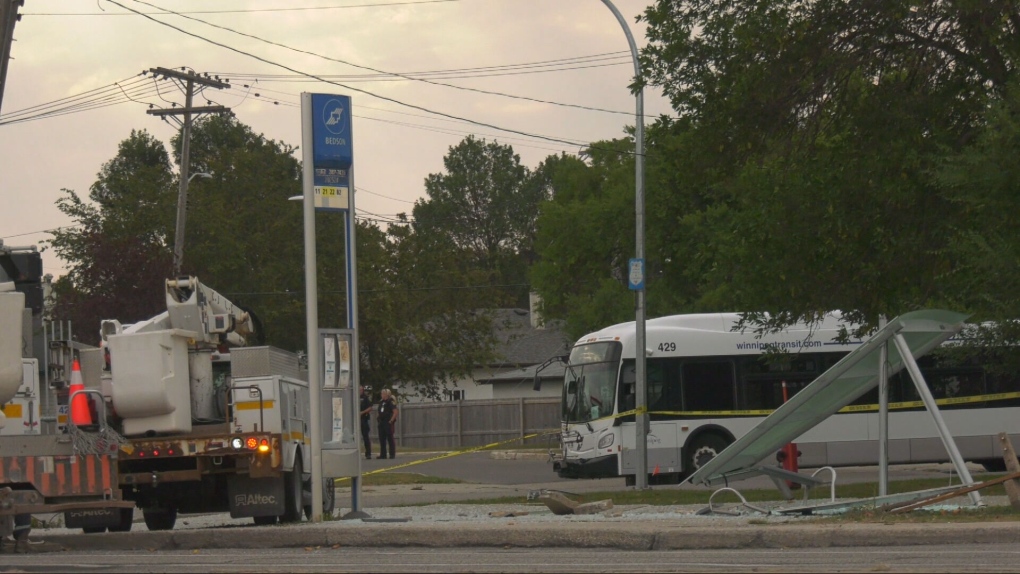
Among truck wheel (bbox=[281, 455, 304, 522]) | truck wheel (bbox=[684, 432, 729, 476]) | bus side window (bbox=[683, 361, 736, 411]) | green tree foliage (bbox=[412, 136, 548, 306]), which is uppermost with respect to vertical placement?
green tree foliage (bbox=[412, 136, 548, 306])

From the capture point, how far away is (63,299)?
149 feet

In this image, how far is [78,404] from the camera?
12.9 metres

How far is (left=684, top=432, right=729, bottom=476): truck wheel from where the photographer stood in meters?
25.6

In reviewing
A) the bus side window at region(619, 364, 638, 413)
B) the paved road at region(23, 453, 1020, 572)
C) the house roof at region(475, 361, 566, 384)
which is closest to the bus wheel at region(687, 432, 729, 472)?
the bus side window at region(619, 364, 638, 413)

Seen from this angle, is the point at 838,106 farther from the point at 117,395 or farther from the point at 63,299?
the point at 63,299

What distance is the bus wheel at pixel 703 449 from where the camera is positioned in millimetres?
25578

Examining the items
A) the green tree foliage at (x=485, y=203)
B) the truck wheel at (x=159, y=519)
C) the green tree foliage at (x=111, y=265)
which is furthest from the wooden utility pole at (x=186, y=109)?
the green tree foliage at (x=485, y=203)

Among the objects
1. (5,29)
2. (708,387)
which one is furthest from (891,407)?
(5,29)

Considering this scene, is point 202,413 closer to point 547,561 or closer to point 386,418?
point 547,561

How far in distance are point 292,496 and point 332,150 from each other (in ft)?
12.5

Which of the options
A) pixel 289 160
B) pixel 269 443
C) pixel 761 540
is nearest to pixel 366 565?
pixel 761 540

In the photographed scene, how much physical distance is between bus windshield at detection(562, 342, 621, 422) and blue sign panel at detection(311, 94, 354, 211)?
11.6 meters

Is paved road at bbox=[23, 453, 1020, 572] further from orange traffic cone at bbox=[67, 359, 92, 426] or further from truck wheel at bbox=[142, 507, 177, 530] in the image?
truck wheel at bbox=[142, 507, 177, 530]

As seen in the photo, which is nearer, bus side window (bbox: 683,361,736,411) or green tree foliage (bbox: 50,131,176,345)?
bus side window (bbox: 683,361,736,411)
